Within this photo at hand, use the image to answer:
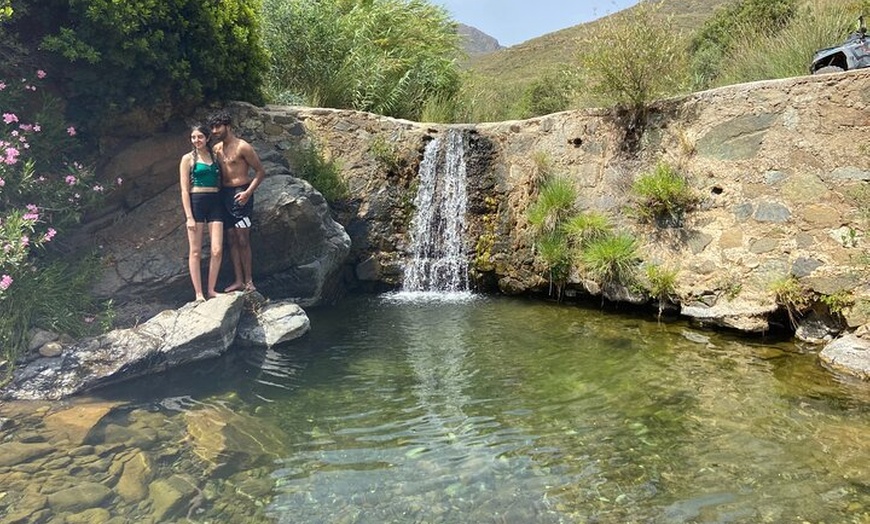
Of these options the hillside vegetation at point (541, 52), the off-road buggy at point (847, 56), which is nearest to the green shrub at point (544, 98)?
the off-road buggy at point (847, 56)

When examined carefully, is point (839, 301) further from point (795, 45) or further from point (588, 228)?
point (795, 45)

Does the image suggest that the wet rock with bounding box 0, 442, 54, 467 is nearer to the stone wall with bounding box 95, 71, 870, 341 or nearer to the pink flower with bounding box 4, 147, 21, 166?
the pink flower with bounding box 4, 147, 21, 166

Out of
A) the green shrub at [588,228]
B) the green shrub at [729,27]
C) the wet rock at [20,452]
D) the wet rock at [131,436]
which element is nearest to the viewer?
the wet rock at [20,452]

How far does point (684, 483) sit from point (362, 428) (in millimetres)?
2023

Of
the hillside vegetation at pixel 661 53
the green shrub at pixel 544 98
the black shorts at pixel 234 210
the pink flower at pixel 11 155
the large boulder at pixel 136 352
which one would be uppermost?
the green shrub at pixel 544 98

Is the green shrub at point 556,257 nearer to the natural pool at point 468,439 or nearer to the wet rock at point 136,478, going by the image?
the natural pool at point 468,439

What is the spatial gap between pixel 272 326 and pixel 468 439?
2784 mm

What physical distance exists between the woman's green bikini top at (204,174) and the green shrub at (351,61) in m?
3.95

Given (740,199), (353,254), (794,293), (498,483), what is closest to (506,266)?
(353,254)

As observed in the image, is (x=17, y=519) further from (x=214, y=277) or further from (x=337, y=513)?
(x=214, y=277)

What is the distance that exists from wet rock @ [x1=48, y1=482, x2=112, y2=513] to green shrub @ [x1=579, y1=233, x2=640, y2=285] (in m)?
5.33

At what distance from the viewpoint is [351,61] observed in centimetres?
981

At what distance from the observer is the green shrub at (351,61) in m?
9.26

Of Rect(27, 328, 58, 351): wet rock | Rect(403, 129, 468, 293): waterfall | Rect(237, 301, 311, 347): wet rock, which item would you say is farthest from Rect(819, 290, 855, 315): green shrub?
Rect(27, 328, 58, 351): wet rock
